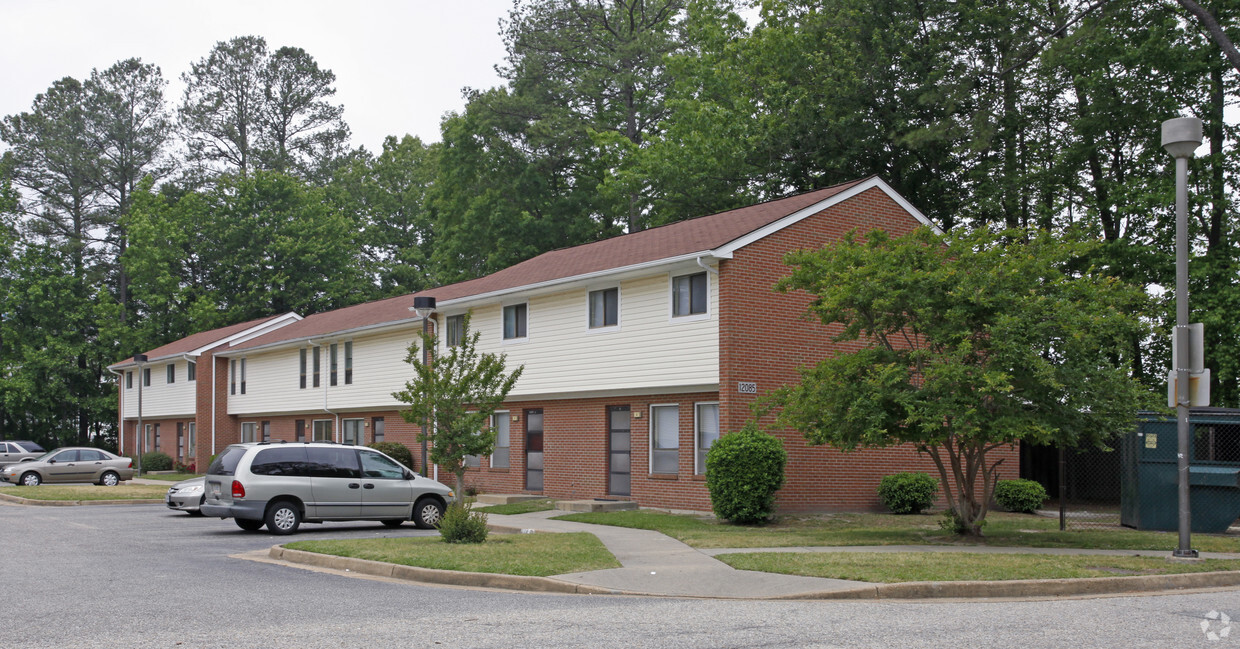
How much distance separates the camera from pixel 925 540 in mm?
17359

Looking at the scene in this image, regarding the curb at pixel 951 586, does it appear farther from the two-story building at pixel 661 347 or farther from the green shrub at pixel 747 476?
the green shrub at pixel 747 476

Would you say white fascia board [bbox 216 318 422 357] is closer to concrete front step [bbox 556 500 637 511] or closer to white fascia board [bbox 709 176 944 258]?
concrete front step [bbox 556 500 637 511]

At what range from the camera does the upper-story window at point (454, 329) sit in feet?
100.0

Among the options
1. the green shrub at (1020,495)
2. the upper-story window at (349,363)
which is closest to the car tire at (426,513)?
the green shrub at (1020,495)

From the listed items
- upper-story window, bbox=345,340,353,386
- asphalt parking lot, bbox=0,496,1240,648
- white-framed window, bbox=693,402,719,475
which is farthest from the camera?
upper-story window, bbox=345,340,353,386

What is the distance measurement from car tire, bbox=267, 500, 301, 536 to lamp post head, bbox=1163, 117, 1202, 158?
49.6 feet

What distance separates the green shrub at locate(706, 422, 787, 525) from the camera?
66.3ft

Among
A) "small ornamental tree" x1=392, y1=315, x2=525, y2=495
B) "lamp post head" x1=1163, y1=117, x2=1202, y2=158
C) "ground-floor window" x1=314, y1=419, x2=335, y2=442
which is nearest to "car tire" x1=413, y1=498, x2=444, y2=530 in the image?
"small ornamental tree" x1=392, y1=315, x2=525, y2=495

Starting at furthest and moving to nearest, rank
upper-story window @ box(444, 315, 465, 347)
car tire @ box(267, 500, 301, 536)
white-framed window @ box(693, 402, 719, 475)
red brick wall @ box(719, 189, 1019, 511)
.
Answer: upper-story window @ box(444, 315, 465, 347), white-framed window @ box(693, 402, 719, 475), red brick wall @ box(719, 189, 1019, 511), car tire @ box(267, 500, 301, 536)

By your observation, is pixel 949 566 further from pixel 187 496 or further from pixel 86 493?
pixel 86 493

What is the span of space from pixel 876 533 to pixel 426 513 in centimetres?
A: 825

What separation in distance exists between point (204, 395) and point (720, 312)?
105 feet

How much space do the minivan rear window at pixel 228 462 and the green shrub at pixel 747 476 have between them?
871 cm

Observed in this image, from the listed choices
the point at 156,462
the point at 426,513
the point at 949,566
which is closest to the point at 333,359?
the point at 156,462
